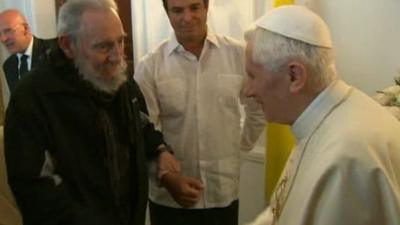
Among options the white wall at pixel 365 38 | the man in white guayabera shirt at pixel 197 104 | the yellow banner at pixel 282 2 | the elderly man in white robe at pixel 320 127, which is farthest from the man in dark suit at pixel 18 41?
the elderly man in white robe at pixel 320 127

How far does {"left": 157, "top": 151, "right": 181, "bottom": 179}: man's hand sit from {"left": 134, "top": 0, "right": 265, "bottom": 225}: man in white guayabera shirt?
21 centimetres

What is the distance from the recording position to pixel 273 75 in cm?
125

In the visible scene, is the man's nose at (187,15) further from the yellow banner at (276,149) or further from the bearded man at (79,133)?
the yellow banner at (276,149)

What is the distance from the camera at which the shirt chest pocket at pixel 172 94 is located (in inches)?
80.1

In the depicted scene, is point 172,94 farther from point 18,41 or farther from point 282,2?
point 18,41

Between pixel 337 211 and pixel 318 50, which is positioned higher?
pixel 318 50

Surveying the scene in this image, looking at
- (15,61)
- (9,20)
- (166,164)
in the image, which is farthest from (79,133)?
(9,20)

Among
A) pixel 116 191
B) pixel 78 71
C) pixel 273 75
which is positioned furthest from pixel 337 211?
pixel 78 71

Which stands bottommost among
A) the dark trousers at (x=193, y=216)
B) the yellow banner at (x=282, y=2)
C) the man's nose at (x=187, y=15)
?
the dark trousers at (x=193, y=216)

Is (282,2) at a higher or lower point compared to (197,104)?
higher

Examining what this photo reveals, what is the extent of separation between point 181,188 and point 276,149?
0.78m

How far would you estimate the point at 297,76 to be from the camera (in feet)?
3.98

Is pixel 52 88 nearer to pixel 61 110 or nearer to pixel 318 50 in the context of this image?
pixel 61 110

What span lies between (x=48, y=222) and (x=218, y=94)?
850mm
